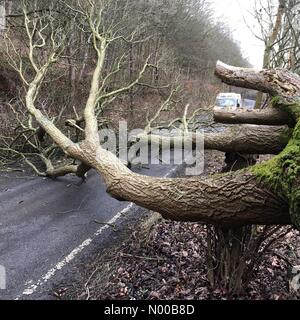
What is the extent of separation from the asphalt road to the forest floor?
48cm

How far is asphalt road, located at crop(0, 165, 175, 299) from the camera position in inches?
170

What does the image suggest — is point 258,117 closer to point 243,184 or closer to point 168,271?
point 243,184

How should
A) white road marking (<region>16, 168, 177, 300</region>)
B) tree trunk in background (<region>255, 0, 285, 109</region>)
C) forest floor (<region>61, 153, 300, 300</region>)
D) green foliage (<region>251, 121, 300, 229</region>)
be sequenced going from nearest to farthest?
green foliage (<region>251, 121, 300, 229</region>), forest floor (<region>61, 153, 300, 300</region>), white road marking (<region>16, 168, 177, 300</region>), tree trunk in background (<region>255, 0, 285, 109</region>)

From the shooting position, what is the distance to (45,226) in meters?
5.75

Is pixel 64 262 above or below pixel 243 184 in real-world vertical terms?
below

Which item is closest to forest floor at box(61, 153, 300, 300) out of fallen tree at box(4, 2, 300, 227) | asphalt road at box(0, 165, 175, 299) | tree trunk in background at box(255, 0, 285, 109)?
asphalt road at box(0, 165, 175, 299)

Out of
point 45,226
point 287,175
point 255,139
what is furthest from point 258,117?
point 45,226

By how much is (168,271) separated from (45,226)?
243cm

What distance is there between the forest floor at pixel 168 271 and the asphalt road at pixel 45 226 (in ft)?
1.57

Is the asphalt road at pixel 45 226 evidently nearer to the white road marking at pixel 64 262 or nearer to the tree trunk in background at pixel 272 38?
the white road marking at pixel 64 262

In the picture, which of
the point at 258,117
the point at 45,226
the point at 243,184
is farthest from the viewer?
the point at 45,226

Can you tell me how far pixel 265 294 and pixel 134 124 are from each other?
9549 millimetres

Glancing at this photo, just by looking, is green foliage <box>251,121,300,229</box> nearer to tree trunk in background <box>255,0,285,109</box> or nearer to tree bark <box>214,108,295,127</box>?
tree bark <box>214,108,295,127</box>

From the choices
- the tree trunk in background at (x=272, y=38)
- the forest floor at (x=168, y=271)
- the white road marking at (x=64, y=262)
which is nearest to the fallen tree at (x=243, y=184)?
the forest floor at (x=168, y=271)
